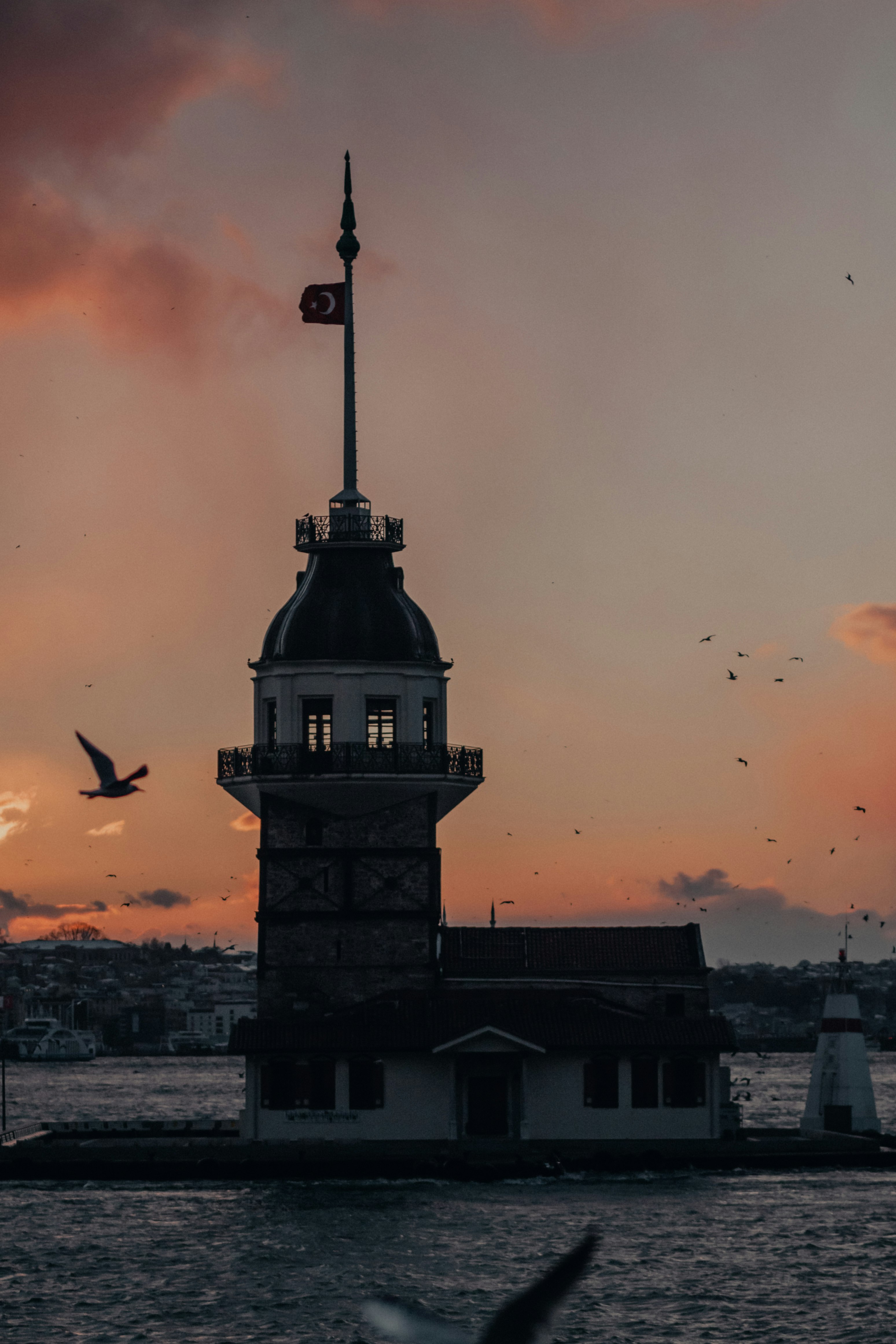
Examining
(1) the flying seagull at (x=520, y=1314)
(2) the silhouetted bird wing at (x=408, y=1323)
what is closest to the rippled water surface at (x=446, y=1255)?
(2) the silhouetted bird wing at (x=408, y=1323)

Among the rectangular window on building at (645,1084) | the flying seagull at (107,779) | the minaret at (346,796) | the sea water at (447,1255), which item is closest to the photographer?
the flying seagull at (107,779)

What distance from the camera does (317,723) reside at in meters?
61.6

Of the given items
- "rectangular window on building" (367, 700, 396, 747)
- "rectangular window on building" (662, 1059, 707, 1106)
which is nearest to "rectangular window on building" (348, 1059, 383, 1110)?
"rectangular window on building" (662, 1059, 707, 1106)

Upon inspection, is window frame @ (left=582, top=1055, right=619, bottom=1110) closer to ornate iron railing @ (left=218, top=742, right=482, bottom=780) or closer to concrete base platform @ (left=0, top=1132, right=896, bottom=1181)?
concrete base platform @ (left=0, top=1132, right=896, bottom=1181)

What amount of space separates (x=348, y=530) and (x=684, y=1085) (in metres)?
18.7

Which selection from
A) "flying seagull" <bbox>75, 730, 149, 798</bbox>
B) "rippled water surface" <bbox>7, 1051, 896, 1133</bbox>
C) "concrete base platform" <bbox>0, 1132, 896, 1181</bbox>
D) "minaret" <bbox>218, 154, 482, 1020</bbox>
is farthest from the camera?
"rippled water surface" <bbox>7, 1051, 896, 1133</bbox>

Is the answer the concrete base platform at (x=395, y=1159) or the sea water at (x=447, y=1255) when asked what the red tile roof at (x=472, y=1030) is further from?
the sea water at (x=447, y=1255)

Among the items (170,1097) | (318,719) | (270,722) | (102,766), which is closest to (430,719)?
(318,719)

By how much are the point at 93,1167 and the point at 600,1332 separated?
2103 centimetres

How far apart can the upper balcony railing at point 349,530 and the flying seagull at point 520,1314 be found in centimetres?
5226

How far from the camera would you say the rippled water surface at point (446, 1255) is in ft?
127

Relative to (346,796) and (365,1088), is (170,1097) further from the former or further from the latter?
(365,1088)

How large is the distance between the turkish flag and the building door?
23.2 m

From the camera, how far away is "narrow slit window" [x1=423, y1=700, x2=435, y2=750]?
62.4m
